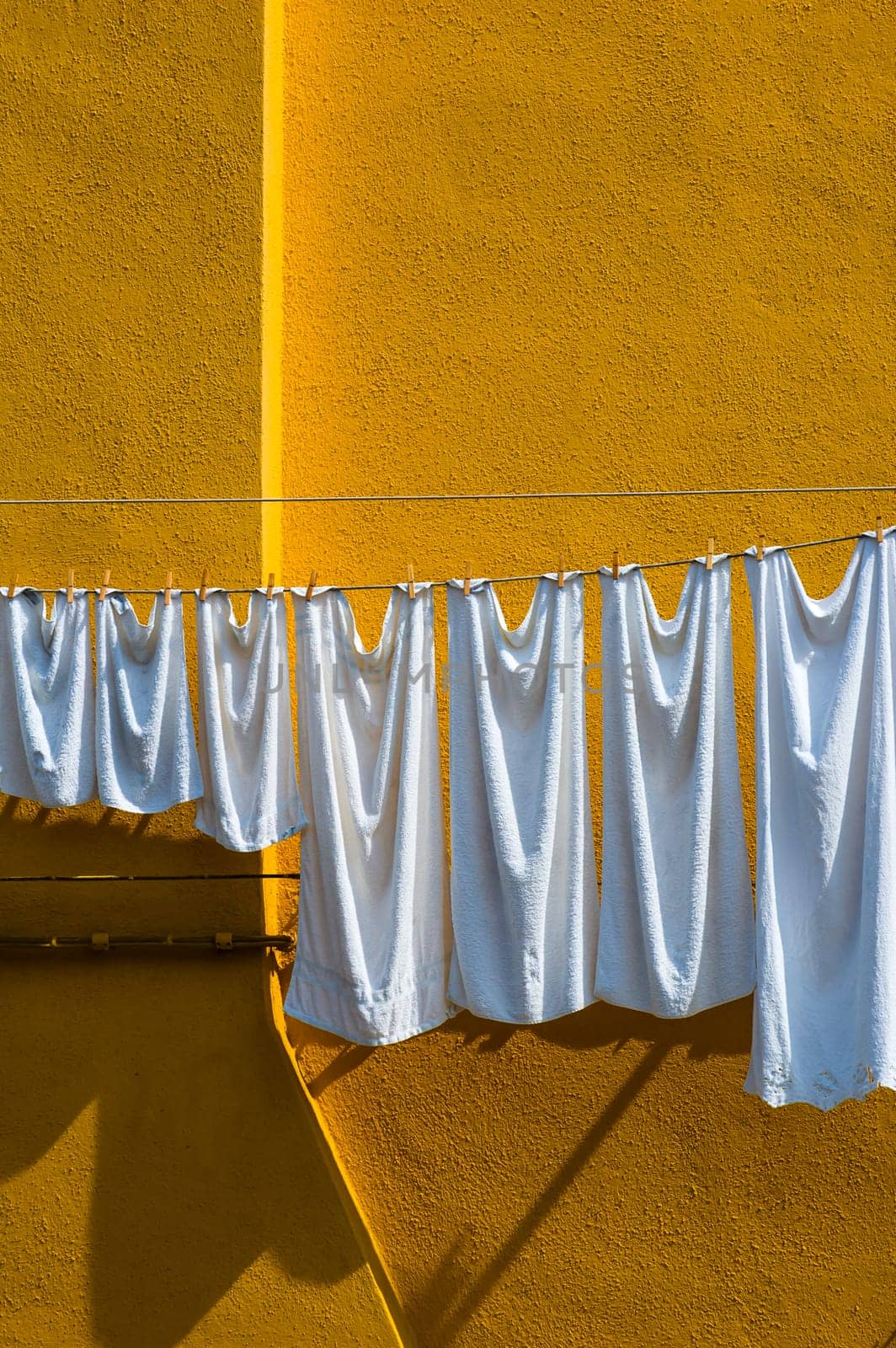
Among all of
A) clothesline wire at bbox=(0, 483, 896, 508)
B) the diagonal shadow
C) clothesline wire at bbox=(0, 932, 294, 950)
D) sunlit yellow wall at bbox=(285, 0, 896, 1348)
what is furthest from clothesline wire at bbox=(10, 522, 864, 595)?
the diagonal shadow

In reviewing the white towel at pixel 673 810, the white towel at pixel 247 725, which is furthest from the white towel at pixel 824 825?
the white towel at pixel 247 725

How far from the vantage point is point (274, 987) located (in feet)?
13.2

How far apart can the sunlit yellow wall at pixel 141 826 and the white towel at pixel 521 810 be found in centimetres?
82

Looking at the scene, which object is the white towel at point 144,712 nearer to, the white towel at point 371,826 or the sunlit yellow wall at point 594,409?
the white towel at point 371,826

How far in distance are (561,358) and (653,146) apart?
0.74 m

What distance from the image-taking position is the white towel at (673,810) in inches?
133

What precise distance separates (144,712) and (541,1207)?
195 cm

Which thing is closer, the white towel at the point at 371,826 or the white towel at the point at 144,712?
the white towel at the point at 371,826

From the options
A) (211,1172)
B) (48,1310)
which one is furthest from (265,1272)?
(48,1310)

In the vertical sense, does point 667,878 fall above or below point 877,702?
below

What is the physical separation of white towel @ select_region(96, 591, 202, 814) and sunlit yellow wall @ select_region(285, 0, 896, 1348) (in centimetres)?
80

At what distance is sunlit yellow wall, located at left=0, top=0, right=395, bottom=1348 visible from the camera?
12.9 feet

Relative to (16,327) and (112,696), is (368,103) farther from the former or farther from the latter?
(112,696)

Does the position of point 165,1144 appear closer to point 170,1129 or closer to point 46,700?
point 170,1129
